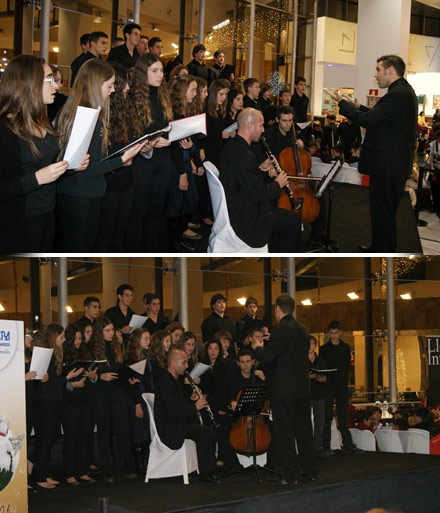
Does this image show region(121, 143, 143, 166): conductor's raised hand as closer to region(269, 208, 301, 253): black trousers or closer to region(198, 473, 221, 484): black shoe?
region(269, 208, 301, 253): black trousers

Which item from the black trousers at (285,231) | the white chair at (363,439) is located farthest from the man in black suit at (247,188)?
the white chair at (363,439)

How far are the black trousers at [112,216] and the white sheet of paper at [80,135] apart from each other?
29.3 inches

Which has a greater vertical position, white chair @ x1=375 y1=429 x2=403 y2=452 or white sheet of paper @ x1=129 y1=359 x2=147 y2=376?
white sheet of paper @ x1=129 y1=359 x2=147 y2=376

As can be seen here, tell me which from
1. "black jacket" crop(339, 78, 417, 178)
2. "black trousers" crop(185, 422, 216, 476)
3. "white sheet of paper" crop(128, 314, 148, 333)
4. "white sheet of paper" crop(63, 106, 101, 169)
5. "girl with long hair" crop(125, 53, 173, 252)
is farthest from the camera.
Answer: "white sheet of paper" crop(128, 314, 148, 333)

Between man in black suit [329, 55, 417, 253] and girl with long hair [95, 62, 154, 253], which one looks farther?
man in black suit [329, 55, 417, 253]

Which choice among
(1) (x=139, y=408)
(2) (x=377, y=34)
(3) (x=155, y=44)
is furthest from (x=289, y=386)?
(2) (x=377, y=34)

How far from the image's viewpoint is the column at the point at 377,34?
1279 centimetres

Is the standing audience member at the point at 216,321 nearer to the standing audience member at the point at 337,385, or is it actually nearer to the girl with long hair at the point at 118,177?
the standing audience member at the point at 337,385

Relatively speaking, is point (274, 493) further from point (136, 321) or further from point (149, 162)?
point (149, 162)

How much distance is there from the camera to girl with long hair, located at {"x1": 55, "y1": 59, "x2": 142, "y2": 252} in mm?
4160

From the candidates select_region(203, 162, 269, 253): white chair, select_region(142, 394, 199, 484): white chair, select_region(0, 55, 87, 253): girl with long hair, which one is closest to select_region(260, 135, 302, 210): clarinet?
select_region(203, 162, 269, 253): white chair

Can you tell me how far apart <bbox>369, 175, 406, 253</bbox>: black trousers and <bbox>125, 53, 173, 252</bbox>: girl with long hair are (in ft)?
5.46

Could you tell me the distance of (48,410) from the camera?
5.77 metres

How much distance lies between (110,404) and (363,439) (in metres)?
3.12
